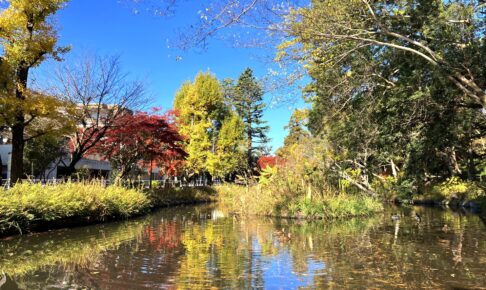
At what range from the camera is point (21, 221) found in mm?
11062

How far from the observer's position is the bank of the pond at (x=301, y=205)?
16.6 meters

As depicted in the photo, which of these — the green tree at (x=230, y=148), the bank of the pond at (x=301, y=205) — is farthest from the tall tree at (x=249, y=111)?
the bank of the pond at (x=301, y=205)

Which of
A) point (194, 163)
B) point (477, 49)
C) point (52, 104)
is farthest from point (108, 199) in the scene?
point (194, 163)

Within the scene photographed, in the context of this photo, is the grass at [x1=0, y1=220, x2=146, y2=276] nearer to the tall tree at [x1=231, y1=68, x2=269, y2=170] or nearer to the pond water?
the pond water

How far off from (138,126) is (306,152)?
29.2 ft

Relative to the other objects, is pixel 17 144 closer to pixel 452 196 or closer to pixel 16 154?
pixel 16 154

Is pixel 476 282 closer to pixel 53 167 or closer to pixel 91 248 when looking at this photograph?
pixel 91 248

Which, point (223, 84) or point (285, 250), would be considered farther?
point (223, 84)

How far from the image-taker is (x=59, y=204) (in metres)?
12.7

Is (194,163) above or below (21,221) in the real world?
above

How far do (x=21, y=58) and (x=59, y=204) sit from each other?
5.41 m

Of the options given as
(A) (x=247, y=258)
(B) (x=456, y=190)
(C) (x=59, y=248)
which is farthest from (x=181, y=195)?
(A) (x=247, y=258)

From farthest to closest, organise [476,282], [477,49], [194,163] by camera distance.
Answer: [194,163], [477,49], [476,282]

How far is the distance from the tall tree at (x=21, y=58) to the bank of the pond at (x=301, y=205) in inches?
335
